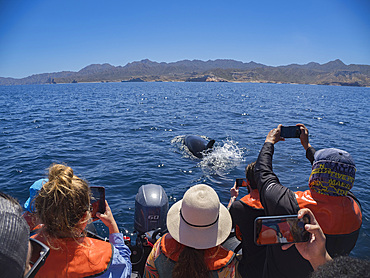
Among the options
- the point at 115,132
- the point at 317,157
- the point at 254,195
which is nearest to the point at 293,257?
the point at 317,157

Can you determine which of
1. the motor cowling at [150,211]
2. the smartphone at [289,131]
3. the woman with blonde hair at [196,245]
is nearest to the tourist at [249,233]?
the smartphone at [289,131]

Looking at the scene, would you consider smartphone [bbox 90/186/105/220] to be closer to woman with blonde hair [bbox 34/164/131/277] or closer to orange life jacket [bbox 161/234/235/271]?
woman with blonde hair [bbox 34/164/131/277]

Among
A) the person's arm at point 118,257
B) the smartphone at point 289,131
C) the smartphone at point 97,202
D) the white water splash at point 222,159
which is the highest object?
the smartphone at point 289,131

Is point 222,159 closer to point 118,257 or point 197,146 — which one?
point 197,146

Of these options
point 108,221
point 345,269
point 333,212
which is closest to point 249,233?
point 333,212

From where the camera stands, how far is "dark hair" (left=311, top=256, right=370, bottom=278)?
47.5 inches

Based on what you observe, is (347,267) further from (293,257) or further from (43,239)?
(43,239)

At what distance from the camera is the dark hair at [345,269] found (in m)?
1.21

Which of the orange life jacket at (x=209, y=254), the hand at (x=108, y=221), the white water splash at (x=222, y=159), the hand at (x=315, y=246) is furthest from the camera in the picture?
the white water splash at (x=222, y=159)

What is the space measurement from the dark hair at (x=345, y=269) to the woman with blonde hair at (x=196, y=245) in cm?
112

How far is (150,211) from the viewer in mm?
5434

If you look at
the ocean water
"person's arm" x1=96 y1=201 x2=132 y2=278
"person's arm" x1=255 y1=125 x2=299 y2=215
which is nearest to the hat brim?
"person's arm" x1=255 y1=125 x2=299 y2=215

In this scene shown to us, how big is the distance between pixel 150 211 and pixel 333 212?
3.75 meters

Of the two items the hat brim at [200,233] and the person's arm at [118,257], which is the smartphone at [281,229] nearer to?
the hat brim at [200,233]
